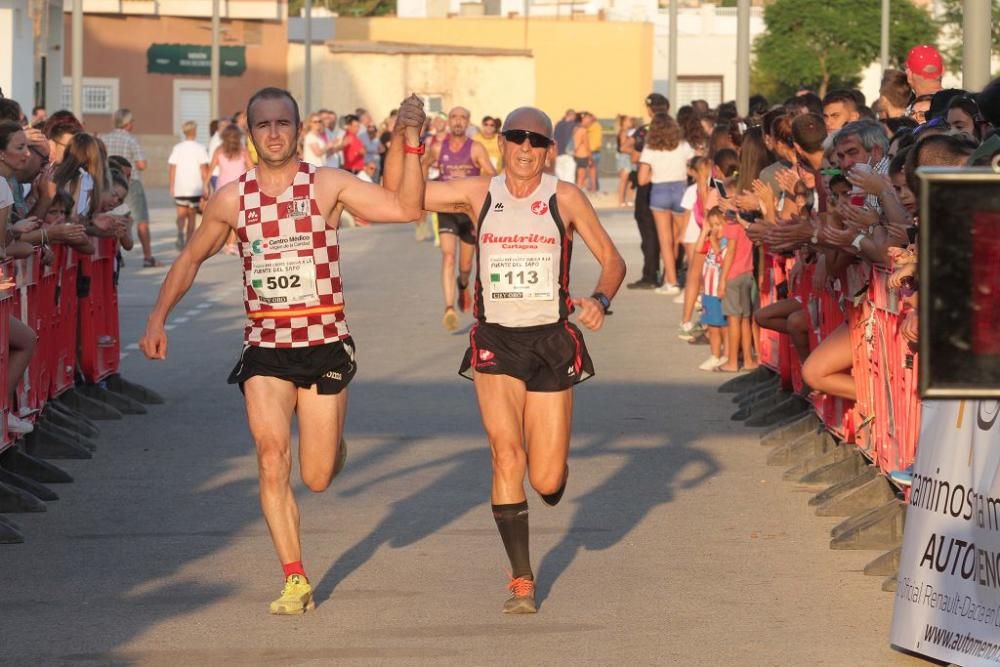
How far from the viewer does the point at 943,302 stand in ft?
11.0

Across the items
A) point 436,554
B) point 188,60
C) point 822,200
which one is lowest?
point 436,554

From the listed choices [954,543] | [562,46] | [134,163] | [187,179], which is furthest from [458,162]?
[562,46]

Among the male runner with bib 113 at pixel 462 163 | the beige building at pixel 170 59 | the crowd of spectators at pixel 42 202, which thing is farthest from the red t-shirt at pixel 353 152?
the crowd of spectators at pixel 42 202

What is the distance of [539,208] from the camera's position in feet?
26.5

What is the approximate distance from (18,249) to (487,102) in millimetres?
63853

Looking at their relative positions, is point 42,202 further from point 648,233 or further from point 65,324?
point 648,233

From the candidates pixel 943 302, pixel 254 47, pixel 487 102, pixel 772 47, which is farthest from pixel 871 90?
pixel 943 302

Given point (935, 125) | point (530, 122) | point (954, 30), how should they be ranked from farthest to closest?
point (954, 30)
point (935, 125)
point (530, 122)

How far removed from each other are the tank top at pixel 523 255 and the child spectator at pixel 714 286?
7.19 metres

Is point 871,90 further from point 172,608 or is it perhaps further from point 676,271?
point 172,608

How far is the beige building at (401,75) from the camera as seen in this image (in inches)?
2817

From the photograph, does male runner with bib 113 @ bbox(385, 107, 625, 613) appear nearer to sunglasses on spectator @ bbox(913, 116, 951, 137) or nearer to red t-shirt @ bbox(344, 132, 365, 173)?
sunglasses on spectator @ bbox(913, 116, 951, 137)

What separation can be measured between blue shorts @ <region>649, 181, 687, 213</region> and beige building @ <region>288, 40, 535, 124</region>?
4919 cm

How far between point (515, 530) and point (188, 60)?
6159cm
